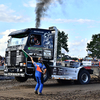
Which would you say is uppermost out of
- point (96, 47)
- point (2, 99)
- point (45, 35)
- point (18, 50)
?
point (96, 47)

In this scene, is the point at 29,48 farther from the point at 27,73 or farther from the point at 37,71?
the point at 37,71

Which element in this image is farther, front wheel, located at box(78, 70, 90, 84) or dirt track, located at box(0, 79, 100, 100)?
front wheel, located at box(78, 70, 90, 84)

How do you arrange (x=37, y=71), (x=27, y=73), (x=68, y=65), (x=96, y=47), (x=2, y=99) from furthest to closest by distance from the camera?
(x=96, y=47) < (x=68, y=65) < (x=27, y=73) < (x=37, y=71) < (x=2, y=99)

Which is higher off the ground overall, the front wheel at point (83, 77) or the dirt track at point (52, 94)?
the front wheel at point (83, 77)

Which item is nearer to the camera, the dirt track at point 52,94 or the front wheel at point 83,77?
the dirt track at point 52,94

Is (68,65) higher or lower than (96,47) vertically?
lower

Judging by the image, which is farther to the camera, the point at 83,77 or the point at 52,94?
the point at 83,77

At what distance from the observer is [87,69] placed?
49.8ft

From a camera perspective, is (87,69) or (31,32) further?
(87,69)

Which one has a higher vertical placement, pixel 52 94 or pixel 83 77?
pixel 83 77

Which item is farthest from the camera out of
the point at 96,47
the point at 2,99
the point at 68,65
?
the point at 96,47

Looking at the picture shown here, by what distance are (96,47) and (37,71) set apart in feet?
273

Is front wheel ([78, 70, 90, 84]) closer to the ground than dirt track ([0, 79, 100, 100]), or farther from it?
farther from it

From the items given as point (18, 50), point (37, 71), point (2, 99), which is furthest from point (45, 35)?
point (2, 99)
